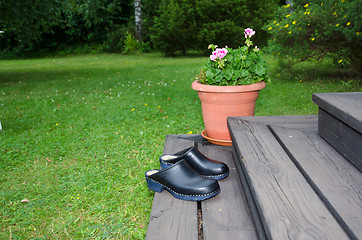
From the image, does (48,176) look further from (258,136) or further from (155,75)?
(155,75)

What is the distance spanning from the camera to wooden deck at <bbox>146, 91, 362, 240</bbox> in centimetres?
116

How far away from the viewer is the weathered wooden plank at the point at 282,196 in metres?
1.12

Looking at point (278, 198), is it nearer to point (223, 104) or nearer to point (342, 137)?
point (342, 137)

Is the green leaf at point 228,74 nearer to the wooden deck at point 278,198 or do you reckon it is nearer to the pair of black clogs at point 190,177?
the wooden deck at point 278,198

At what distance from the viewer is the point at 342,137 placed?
1683 mm

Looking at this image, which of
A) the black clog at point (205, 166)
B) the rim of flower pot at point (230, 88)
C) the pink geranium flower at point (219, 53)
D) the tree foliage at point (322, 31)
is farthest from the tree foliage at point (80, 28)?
the black clog at point (205, 166)

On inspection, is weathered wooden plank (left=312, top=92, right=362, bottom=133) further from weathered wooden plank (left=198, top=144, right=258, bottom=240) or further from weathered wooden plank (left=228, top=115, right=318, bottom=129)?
weathered wooden plank (left=198, top=144, right=258, bottom=240)

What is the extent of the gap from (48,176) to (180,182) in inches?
56.6

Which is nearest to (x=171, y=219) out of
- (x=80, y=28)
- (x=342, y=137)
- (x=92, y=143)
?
(x=342, y=137)

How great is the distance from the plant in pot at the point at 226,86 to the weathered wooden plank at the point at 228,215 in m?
0.63

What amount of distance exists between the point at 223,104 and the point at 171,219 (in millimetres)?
1181

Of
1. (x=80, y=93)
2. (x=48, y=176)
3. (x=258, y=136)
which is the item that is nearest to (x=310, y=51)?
(x=80, y=93)

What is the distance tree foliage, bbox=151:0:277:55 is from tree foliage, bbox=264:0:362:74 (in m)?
4.83

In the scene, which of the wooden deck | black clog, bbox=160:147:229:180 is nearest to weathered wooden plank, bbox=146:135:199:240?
the wooden deck
